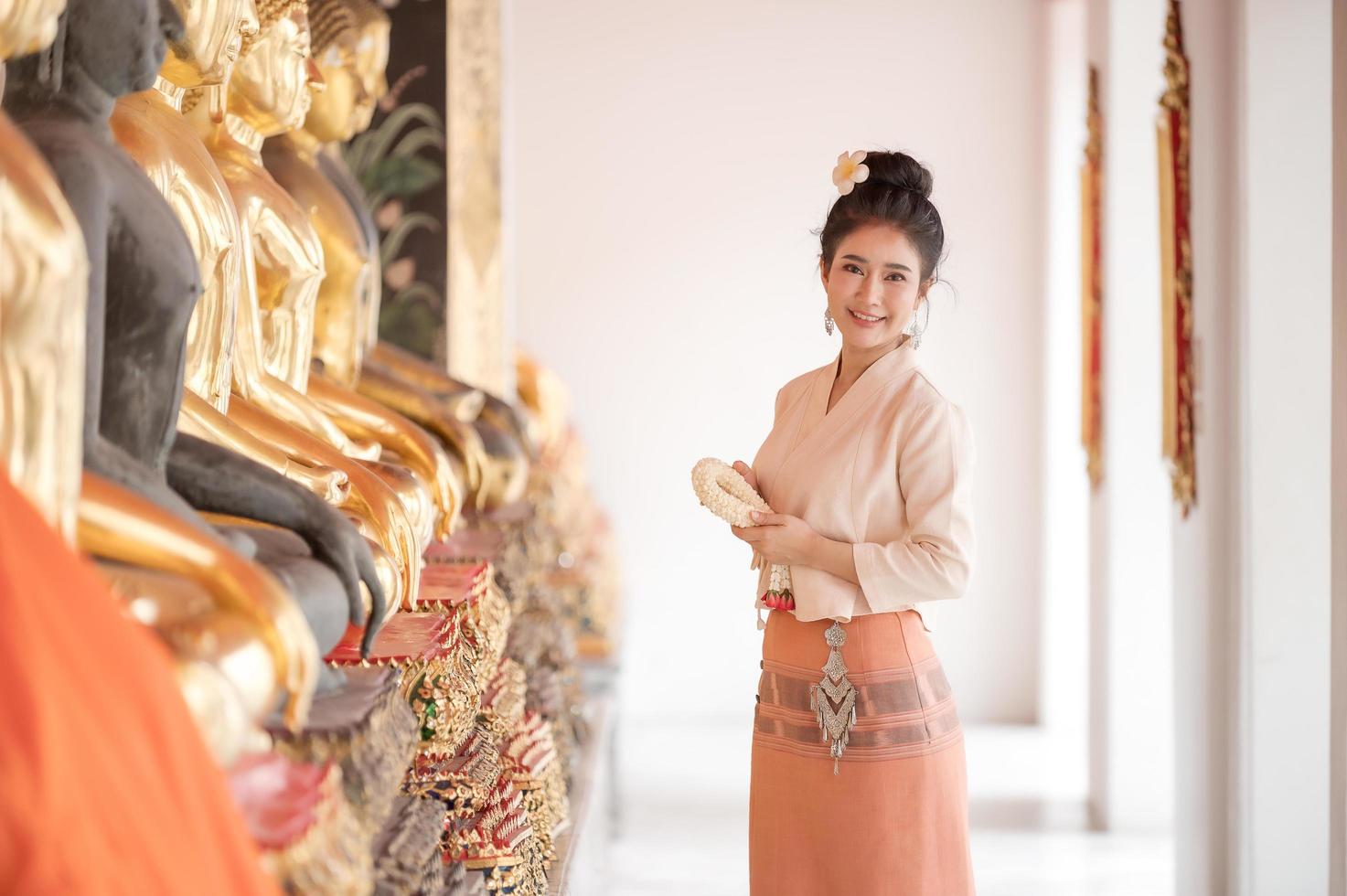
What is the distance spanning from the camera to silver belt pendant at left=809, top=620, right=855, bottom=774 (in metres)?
1.92

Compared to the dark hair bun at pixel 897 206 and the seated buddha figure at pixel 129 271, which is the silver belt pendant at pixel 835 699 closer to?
the dark hair bun at pixel 897 206

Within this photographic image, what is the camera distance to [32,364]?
46.7 inches

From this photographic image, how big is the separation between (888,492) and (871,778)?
0.36 meters

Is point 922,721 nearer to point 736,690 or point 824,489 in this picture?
point 824,489

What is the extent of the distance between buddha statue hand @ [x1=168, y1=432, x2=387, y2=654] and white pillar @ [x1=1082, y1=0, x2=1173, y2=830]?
3347mm

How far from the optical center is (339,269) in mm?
3002

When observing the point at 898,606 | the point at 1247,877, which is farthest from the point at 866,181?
the point at 1247,877

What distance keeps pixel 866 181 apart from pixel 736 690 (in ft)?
15.6

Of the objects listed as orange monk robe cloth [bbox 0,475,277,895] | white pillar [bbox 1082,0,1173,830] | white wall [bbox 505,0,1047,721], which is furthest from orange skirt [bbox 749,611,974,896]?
white wall [bbox 505,0,1047,721]

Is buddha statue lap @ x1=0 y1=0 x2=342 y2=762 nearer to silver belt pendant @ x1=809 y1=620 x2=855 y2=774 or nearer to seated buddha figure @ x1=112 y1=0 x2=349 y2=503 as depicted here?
seated buddha figure @ x1=112 y1=0 x2=349 y2=503

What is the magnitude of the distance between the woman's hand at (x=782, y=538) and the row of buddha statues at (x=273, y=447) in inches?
17.2

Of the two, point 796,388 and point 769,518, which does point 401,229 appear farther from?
point 769,518

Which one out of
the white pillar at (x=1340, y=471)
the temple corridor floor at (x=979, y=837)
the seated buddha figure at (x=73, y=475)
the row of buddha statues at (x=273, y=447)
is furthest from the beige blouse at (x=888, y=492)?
the temple corridor floor at (x=979, y=837)

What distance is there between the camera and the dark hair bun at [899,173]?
1.89m
